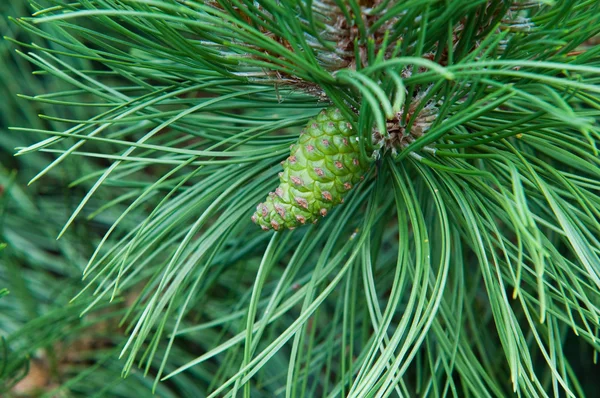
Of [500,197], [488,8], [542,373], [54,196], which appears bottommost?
A: [542,373]

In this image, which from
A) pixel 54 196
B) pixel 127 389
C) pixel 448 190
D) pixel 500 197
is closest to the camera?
pixel 500 197

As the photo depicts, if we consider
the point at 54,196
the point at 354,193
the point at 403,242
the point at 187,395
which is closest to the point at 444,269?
the point at 403,242

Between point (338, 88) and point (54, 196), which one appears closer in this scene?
point (338, 88)

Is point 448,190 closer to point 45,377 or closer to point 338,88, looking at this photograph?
point 338,88

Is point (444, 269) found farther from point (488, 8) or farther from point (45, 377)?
point (45, 377)

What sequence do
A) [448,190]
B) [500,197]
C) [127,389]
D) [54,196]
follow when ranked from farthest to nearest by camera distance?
[54,196]
[127,389]
[448,190]
[500,197]

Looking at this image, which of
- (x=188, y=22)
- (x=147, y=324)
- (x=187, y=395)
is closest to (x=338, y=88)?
(x=188, y=22)

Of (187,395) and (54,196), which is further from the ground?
(54,196)
